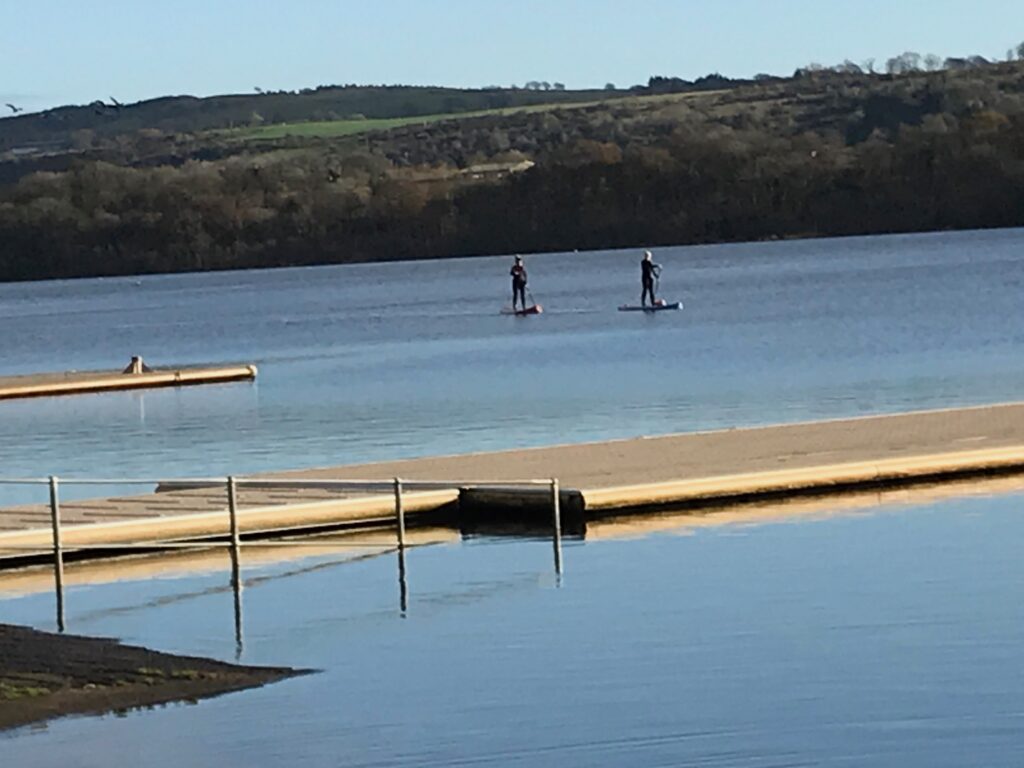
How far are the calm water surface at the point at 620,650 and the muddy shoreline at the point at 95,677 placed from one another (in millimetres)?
169

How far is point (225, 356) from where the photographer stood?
172ft

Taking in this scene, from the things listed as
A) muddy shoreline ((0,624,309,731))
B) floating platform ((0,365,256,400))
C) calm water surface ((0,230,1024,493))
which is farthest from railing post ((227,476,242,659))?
floating platform ((0,365,256,400))

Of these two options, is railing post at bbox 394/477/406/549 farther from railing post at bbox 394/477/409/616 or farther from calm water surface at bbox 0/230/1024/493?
calm water surface at bbox 0/230/1024/493

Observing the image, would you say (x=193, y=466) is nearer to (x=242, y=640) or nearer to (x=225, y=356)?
(x=242, y=640)

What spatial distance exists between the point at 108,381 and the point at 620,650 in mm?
25879

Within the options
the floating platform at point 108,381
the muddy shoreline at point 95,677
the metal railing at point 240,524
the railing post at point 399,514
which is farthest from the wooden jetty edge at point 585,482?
the floating platform at point 108,381

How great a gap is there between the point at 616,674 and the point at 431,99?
136m

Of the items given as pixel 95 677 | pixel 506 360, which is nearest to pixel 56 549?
pixel 95 677

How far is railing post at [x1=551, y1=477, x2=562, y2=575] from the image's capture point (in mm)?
16422

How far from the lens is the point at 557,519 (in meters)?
16.9

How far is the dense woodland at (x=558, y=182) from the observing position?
424ft

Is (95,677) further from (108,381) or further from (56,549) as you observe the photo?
(108,381)

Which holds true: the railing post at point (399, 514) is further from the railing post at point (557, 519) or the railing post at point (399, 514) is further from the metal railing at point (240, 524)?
the railing post at point (557, 519)

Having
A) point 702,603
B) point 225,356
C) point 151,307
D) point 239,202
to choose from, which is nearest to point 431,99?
point 239,202
